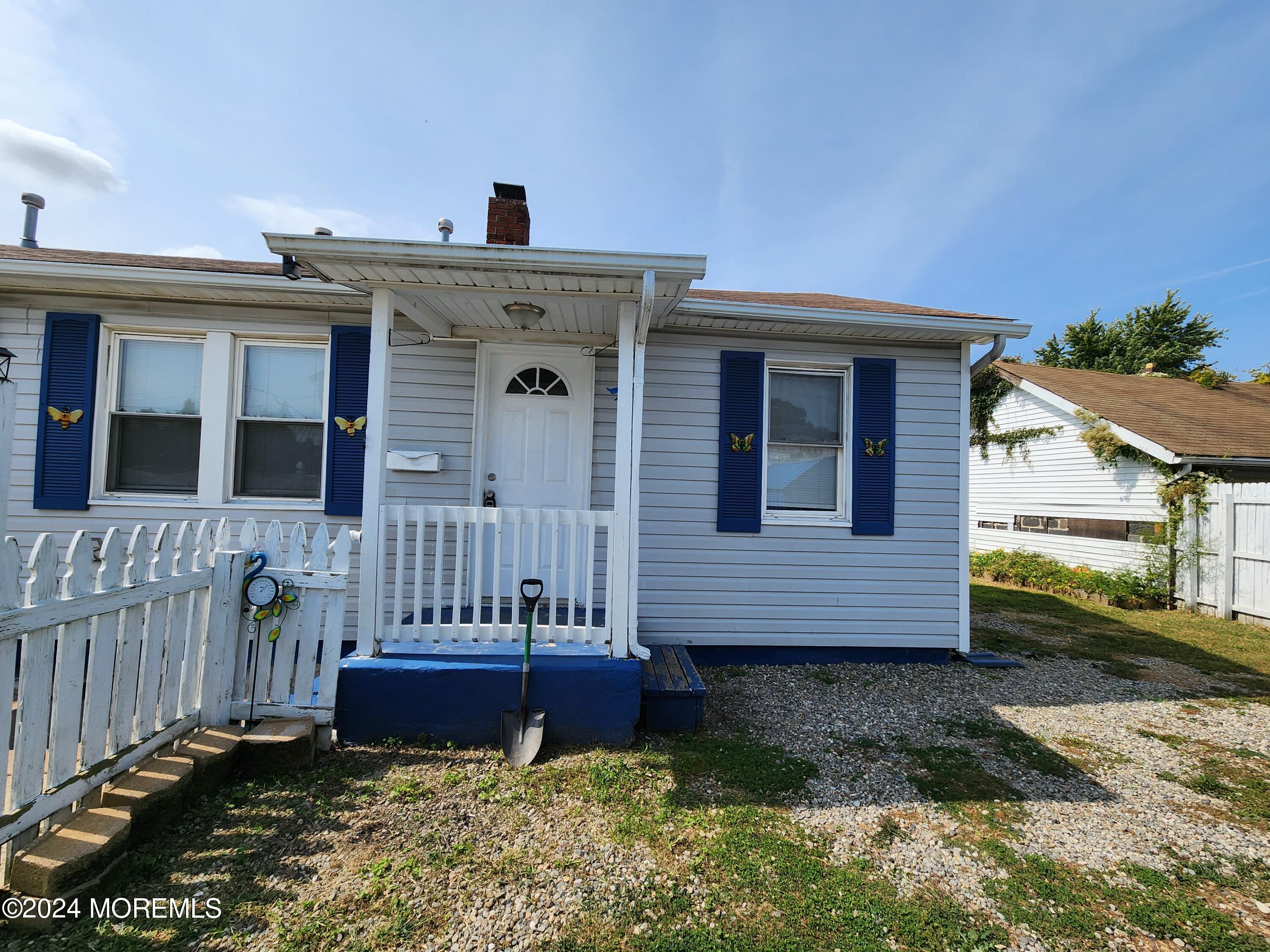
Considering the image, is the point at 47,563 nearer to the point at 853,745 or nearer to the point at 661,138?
the point at 853,745

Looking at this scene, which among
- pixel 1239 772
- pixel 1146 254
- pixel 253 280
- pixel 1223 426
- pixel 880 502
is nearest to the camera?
pixel 1239 772

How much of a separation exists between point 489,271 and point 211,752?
8.98 feet

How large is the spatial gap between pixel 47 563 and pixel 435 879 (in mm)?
1779

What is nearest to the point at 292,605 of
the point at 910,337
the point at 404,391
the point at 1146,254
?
the point at 404,391

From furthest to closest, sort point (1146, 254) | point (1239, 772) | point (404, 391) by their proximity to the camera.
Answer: point (1146, 254) < point (404, 391) < point (1239, 772)

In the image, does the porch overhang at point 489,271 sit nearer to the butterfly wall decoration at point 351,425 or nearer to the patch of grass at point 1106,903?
the butterfly wall decoration at point 351,425

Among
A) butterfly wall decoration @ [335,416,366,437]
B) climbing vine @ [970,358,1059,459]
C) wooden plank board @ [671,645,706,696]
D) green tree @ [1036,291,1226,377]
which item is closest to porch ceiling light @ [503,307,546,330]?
butterfly wall decoration @ [335,416,366,437]

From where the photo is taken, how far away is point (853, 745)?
325cm

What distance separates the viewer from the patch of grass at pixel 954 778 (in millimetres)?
2727

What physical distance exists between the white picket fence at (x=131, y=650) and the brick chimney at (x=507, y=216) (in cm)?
232

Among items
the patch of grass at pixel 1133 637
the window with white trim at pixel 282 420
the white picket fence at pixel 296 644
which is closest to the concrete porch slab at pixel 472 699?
the white picket fence at pixel 296 644

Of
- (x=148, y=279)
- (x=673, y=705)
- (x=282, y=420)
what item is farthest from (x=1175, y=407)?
(x=148, y=279)

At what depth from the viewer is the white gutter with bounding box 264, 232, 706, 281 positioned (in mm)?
2969

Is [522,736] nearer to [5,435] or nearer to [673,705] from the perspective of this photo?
[673,705]
